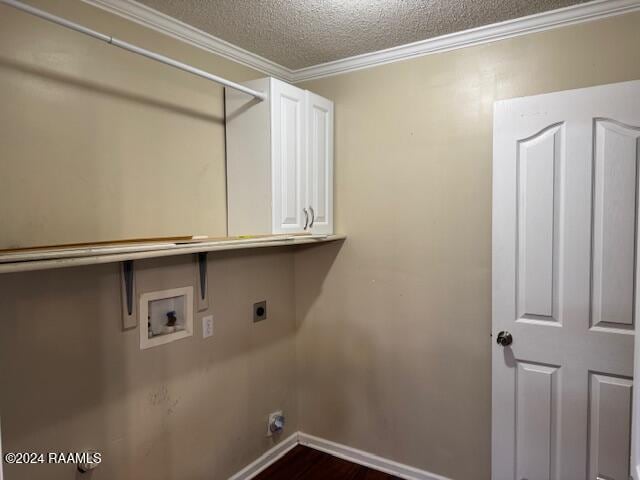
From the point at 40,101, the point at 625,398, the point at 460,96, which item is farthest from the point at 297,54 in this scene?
the point at 625,398

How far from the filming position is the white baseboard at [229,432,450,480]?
7.91 feet

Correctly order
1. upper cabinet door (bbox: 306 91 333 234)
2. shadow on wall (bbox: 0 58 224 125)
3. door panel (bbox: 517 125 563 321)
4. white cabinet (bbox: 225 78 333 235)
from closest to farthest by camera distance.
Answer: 1. shadow on wall (bbox: 0 58 224 125)
2. door panel (bbox: 517 125 563 321)
3. white cabinet (bbox: 225 78 333 235)
4. upper cabinet door (bbox: 306 91 333 234)

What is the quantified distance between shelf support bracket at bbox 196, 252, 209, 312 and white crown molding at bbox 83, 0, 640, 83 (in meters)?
1.04

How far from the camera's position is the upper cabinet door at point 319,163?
2.39m

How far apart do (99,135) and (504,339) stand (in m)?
1.96

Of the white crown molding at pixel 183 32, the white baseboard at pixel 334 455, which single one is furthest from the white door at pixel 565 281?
the white crown molding at pixel 183 32

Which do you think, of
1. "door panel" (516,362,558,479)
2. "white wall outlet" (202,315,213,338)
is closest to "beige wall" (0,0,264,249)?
"white wall outlet" (202,315,213,338)

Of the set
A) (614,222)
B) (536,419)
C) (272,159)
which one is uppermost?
(272,159)

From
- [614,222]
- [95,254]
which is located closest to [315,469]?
[95,254]

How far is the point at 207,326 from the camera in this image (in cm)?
219

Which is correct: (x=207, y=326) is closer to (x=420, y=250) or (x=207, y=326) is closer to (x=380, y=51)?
(x=420, y=250)

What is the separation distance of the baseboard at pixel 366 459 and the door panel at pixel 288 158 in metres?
1.39

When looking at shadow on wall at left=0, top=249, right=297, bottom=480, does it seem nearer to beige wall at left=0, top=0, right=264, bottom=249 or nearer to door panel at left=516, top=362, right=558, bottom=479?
beige wall at left=0, top=0, right=264, bottom=249

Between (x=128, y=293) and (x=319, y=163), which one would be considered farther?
(x=319, y=163)
